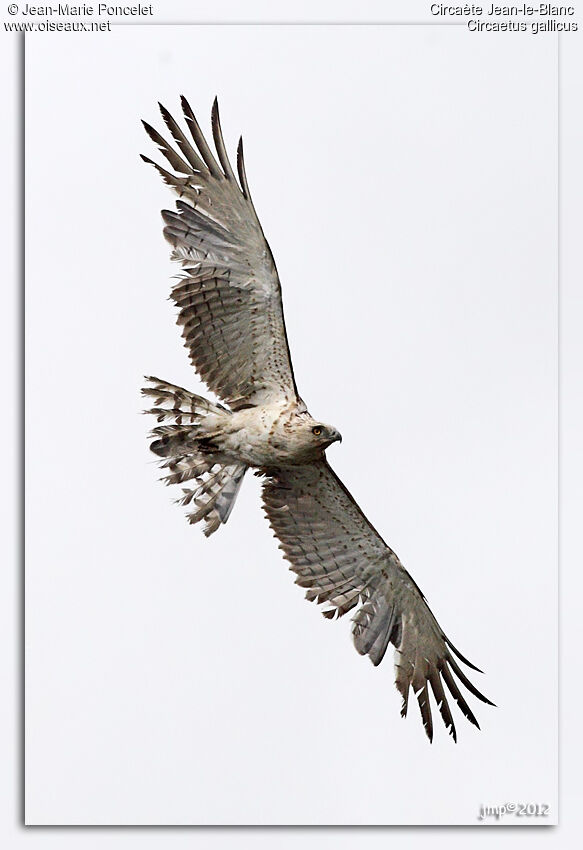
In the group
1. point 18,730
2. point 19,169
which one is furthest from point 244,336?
point 18,730

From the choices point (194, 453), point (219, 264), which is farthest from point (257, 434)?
point (219, 264)

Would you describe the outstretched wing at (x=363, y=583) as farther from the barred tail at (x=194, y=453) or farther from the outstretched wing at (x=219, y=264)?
the outstretched wing at (x=219, y=264)

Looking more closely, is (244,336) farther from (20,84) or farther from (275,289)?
(20,84)

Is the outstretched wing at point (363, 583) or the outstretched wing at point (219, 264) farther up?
the outstretched wing at point (219, 264)

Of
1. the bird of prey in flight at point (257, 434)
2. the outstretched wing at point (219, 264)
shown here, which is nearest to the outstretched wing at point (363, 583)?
the bird of prey in flight at point (257, 434)

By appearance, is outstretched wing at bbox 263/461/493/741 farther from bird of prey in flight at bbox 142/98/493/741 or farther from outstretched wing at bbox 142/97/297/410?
outstretched wing at bbox 142/97/297/410

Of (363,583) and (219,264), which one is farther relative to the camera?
(363,583)

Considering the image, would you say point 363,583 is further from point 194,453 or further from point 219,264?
point 219,264
